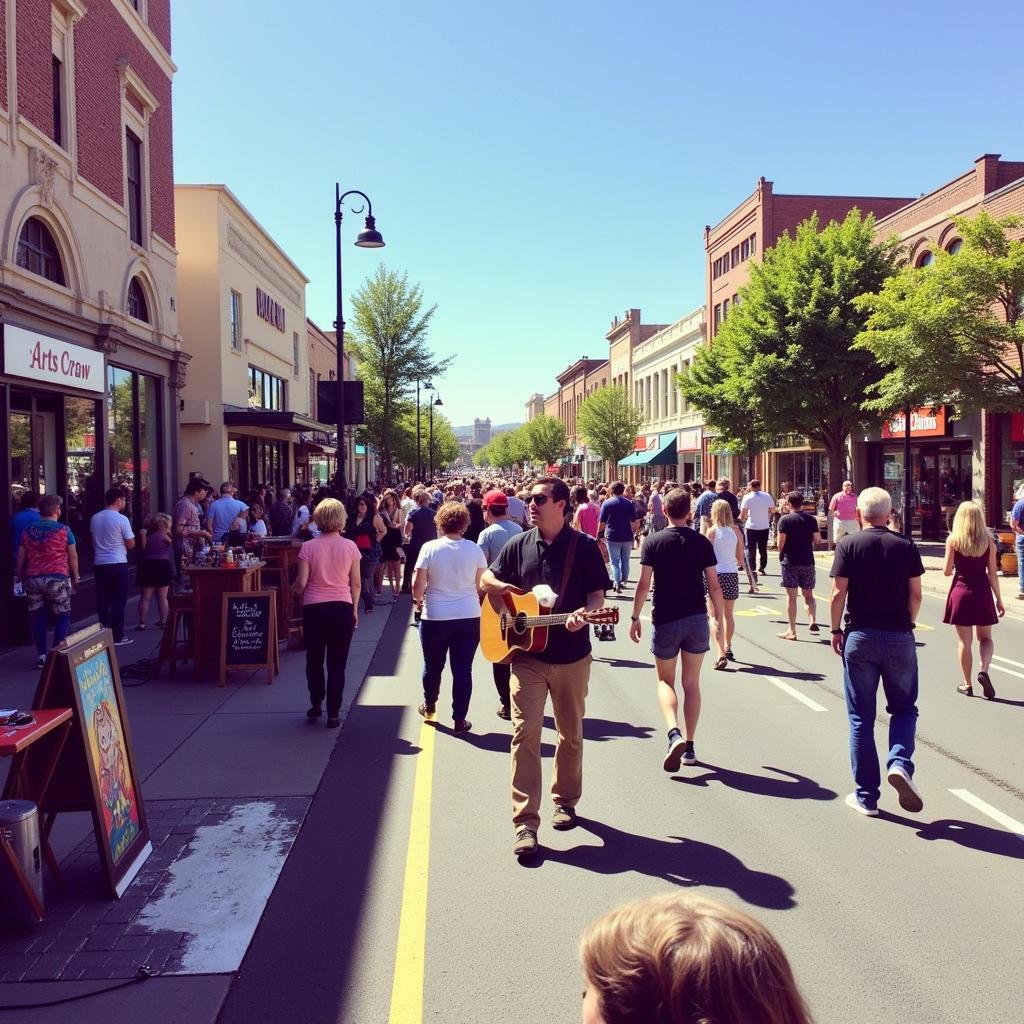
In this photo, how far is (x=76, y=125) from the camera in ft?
48.4

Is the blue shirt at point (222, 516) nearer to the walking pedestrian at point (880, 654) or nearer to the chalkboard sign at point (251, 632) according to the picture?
the chalkboard sign at point (251, 632)

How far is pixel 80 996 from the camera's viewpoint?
3.74 meters

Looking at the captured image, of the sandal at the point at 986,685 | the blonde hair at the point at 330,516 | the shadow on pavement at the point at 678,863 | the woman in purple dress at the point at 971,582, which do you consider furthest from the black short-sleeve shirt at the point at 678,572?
the sandal at the point at 986,685

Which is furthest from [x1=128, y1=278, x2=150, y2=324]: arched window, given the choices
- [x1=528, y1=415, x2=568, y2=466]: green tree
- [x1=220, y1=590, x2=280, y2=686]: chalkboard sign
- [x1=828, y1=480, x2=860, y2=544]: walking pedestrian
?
[x1=528, y1=415, x2=568, y2=466]: green tree

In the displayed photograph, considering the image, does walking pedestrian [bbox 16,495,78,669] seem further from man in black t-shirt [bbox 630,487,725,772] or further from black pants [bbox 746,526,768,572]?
black pants [bbox 746,526,768,572]

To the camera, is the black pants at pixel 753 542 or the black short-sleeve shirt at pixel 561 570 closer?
the black short-sleeve shirt at pixel 561 570

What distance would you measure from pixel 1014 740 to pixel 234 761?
19.3ft

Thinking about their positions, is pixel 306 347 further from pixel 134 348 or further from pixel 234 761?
pixel 234 761

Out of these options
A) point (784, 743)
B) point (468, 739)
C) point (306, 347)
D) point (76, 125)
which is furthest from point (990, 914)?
point (306, 347)

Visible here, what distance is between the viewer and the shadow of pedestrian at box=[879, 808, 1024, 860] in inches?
206

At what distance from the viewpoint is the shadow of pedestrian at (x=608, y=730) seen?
302 inches

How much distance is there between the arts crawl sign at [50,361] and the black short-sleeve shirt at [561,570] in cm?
888

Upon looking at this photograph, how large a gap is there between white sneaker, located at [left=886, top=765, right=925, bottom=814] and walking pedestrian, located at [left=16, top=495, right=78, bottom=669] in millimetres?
8604

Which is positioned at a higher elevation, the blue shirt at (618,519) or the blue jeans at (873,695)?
the blue shirt at (618,519)
